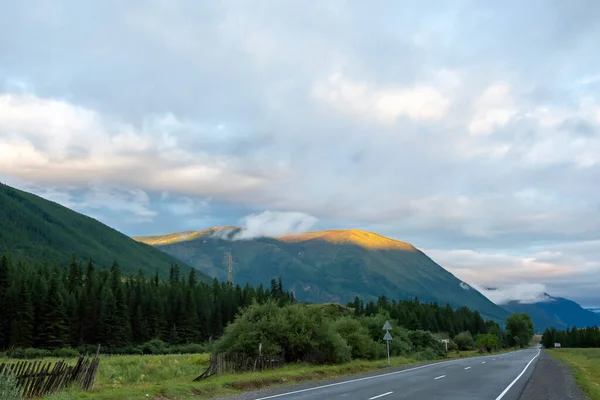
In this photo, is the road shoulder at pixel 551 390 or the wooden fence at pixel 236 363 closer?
the road shoulder at pixel 551 390

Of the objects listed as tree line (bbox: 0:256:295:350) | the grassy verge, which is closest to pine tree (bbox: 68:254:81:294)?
tree line (bbox: 0:256:295:350)

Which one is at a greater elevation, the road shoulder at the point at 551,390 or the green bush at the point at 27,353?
the road shoulder at the point at 551,390

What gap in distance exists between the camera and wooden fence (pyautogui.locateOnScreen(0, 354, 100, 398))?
18.8 metres

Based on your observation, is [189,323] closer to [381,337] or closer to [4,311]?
[4,311]

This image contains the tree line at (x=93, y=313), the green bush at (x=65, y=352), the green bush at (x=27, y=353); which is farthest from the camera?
the tree line at (x=93, y=313)

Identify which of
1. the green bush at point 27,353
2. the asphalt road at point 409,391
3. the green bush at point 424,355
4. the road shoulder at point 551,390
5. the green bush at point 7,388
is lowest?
the green bush at point 27,353

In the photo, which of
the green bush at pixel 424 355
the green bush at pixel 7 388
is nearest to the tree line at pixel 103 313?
the green bush at pixel 424 355

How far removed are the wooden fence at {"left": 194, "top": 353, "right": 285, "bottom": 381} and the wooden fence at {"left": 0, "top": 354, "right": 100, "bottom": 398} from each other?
7.81 meters

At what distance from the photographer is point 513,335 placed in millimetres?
186375

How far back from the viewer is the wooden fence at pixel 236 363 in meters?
29.6

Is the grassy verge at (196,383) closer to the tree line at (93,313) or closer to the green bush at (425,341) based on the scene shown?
the green bush at (425,341)

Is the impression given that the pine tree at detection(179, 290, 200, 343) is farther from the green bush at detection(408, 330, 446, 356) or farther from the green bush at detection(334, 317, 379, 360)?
the green bush at detection(334, 317, 379, 360)

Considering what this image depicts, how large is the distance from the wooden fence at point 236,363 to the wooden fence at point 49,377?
7814 millimetres

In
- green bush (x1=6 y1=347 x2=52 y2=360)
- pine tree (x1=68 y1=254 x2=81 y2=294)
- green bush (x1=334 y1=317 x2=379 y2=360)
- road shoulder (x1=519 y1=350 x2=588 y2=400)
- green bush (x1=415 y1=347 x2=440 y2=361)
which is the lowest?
green bush (x1=6 y1=347 x2=52 y2=360)
